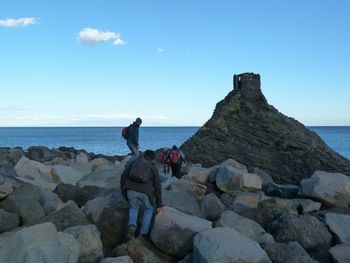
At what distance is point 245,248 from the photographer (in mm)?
8164

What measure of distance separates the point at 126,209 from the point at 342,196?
664cm

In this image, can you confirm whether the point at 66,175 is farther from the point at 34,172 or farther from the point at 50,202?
the point at 50,202

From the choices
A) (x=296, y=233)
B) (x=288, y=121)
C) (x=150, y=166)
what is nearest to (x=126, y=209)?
(x=150, y=166)

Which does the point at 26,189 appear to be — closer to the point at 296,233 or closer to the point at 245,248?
the point at 245,248

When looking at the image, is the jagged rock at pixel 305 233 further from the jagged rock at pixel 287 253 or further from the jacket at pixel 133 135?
the jacket at pixel 133 135

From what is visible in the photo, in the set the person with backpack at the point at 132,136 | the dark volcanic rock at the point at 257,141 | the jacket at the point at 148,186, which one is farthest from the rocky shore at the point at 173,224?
the dark volcanic rock at the point at 257,141

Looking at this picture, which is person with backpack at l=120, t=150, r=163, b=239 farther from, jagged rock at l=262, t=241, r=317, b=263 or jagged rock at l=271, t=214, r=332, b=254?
jagged rock at l=271, t=214, r=332, b=254

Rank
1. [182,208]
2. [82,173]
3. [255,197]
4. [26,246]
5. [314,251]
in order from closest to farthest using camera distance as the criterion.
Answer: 1. [26,246]
2. [314,251]
3. [182,208]
4. [255,197]
5. [82,173]

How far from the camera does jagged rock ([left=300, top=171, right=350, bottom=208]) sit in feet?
44.8

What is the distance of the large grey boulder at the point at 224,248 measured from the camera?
7.93 meters

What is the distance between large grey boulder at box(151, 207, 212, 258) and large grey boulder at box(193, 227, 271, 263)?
0.91ft

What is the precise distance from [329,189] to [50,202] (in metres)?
7.33

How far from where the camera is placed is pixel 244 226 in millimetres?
10031

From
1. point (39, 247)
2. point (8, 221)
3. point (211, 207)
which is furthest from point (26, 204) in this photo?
point (211, 207)
